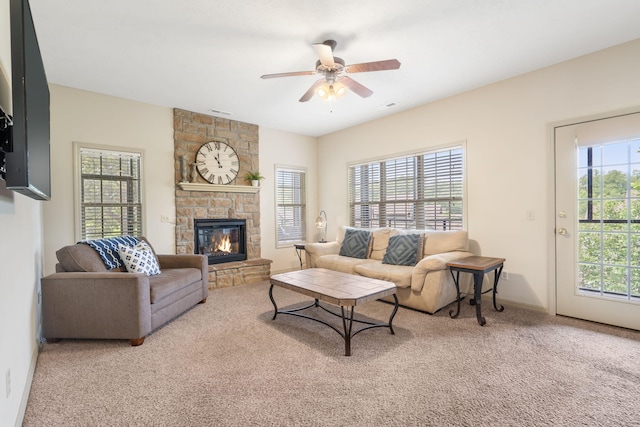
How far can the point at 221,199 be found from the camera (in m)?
4.88

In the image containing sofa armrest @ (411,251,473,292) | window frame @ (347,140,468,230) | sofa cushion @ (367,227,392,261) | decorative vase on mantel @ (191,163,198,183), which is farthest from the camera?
decorative vase on mantel @ (191,163,198,183)

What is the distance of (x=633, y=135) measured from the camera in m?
2.77

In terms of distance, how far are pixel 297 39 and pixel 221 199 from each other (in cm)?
291

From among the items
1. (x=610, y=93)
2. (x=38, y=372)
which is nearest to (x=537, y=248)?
(x=610, y=93)

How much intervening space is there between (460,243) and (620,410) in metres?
2.14

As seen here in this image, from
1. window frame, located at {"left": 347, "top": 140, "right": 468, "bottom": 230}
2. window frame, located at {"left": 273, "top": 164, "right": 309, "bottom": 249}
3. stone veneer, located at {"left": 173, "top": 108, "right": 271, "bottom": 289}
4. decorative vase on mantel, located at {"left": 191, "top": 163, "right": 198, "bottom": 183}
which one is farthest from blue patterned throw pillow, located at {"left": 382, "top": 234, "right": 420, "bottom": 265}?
Result: decorative vase on mantel, located at {"left": 191, "top": 163, "right": 198, "bottom": 183}

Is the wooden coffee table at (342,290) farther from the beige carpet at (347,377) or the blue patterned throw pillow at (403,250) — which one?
the blue patterned throw pillow at (403,250)

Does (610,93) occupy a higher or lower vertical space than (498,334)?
higher

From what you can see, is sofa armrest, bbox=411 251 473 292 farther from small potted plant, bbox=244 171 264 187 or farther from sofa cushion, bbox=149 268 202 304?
small potted plant, bbox=244 171 264 187

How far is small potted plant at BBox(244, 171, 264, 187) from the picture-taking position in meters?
5.08

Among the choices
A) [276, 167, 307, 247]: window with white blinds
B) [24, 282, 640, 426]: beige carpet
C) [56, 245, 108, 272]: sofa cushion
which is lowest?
[24, 282, 640, 426]: beige carpet

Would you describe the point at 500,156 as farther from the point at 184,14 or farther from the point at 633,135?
the point at 184,14

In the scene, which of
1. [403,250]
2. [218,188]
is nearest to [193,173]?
[218,188]

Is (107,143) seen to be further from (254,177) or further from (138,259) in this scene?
(254,177)
